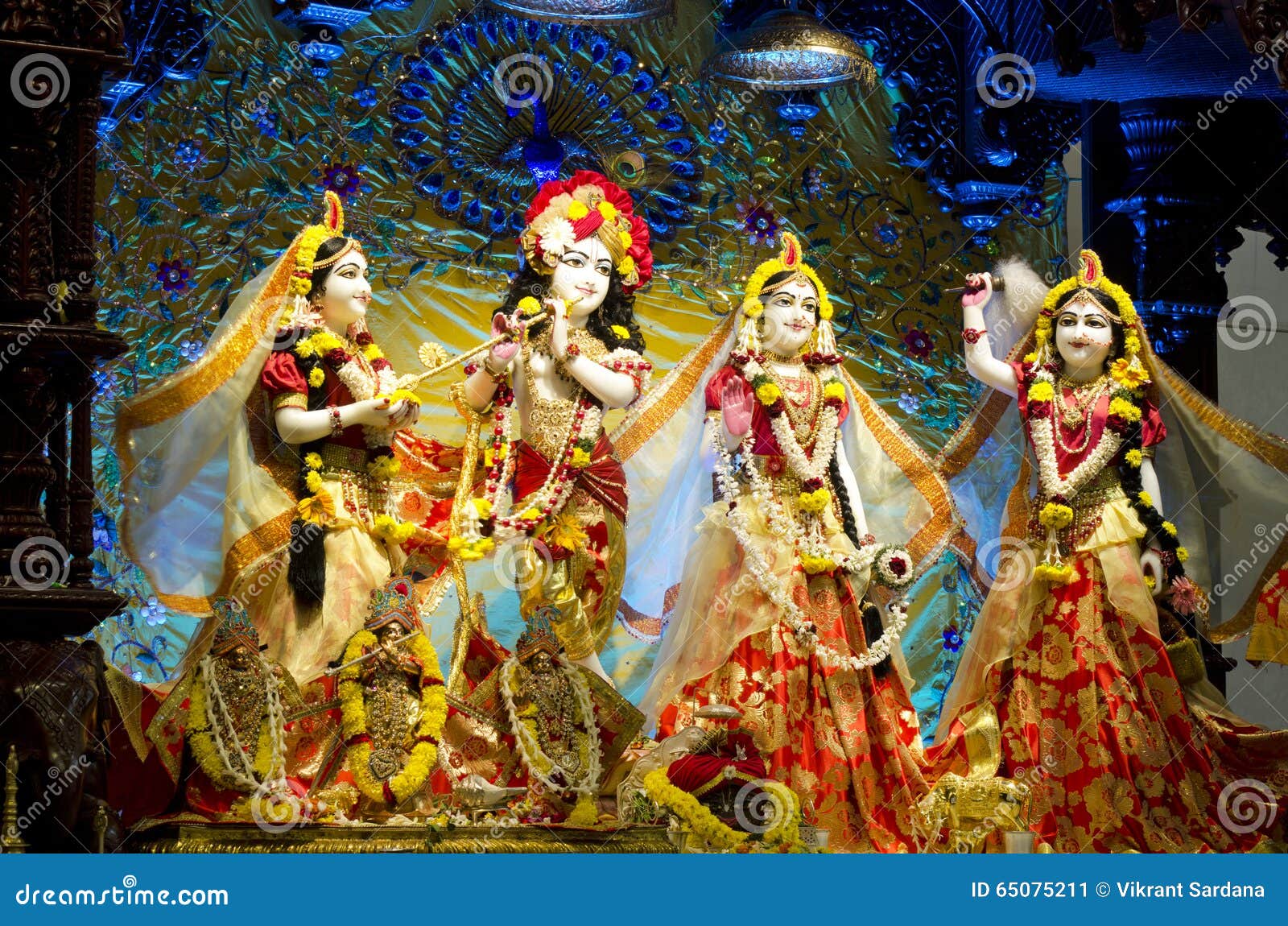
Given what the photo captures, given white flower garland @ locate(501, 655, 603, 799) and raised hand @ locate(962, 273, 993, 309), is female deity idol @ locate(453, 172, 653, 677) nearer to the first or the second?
white flower garland @ locate(501, 655, 603, 799)

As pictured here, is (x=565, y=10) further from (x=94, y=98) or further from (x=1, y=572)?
(x=1, y=572)

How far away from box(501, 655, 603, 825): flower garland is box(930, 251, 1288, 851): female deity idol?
1553mm

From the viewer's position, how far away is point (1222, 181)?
1024 centimetres

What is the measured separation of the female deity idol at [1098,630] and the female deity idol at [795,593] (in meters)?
0.44

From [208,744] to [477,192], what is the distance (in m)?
3.32

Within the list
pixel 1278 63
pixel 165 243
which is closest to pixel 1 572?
pixel 165 243

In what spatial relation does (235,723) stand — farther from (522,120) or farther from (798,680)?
(522,120)

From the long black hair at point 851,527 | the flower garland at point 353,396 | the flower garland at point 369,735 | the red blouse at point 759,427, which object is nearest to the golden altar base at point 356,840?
the flower garland at point 369,735

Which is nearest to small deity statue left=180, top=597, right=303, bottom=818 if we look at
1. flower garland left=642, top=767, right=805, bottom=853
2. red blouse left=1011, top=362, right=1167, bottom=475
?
flower garland left=642, top=767, right=805, bottom=853

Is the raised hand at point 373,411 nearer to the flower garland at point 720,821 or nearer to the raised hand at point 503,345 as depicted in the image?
the raised hand at point 503,345

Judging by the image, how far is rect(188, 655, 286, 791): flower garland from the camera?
726cm

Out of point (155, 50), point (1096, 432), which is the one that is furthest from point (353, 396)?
point (1096, 432)

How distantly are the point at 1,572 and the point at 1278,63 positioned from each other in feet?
14.5

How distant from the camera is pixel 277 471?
7898 mm
